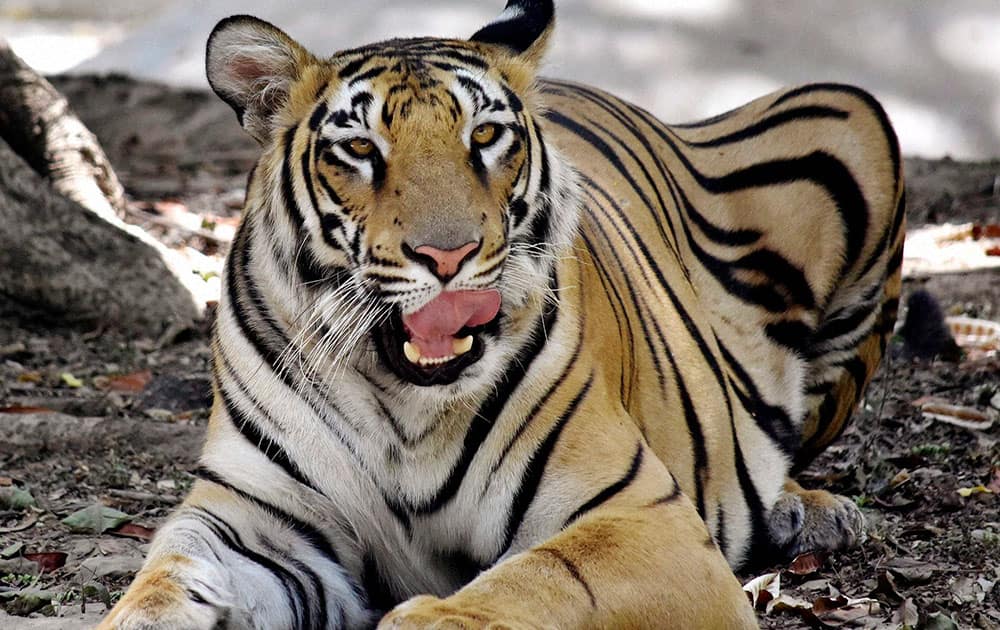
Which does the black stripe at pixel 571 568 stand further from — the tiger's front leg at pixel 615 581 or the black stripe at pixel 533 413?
the black stripe at pixel 533 413

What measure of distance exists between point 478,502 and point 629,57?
20.5 feet

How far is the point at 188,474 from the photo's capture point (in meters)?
3.98

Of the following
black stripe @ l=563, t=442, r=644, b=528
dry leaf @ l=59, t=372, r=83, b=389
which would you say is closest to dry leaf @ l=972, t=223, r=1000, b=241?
dry leaf @ l=59, t=372, r=83, b=389

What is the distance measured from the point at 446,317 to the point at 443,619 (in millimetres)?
591

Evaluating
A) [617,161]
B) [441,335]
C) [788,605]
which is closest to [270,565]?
[441,335]

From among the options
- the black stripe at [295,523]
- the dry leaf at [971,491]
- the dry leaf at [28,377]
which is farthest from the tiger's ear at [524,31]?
the dry leaf at [28,377]

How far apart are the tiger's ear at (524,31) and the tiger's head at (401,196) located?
0.08 feet

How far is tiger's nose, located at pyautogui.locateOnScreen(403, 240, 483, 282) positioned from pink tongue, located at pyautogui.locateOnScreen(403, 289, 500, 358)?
2.2 inches

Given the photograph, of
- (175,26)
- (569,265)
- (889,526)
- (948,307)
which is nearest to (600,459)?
(569,265)

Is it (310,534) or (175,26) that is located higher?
(175,26)

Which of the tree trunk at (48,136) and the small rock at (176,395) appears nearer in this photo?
the small rock at (176,395)

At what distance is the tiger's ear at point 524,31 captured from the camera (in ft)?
10.1

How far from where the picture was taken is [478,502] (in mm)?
2785

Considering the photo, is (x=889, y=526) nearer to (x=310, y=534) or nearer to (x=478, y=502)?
(x=478, y=502)
